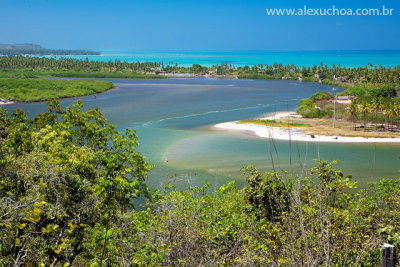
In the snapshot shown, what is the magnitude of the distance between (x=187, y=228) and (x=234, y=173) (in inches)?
764

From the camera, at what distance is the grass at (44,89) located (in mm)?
74012

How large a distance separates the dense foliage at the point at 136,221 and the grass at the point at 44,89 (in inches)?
2495

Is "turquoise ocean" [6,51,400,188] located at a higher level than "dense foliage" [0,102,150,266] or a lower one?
lower

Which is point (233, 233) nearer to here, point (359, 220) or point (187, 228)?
point (187, 228)

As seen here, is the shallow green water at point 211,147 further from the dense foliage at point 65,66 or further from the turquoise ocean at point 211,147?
the dense foliage at point 65,66

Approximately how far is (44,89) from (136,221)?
81.7 meters

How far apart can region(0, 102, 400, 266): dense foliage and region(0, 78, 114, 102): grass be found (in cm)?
6338

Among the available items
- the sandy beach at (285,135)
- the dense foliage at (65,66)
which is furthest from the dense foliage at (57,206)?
the dense foliage at (65,66)

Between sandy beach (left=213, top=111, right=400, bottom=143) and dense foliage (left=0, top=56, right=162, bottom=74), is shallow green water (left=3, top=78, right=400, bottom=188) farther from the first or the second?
dense foliage (left=0, top=56, right=162, bottom=74)

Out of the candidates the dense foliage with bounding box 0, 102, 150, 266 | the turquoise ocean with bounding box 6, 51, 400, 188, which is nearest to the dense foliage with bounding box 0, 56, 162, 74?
the turquoise ocean with bounding box 6, 51, 400, 188

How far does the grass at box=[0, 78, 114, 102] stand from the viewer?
243 feet

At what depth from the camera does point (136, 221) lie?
373 inches

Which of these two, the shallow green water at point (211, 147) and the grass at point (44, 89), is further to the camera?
the grass at point (44, 89)

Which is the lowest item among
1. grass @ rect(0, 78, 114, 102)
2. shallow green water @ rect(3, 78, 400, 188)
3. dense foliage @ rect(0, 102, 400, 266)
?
shallow green water @ rect(3, 78, 400, 188)
